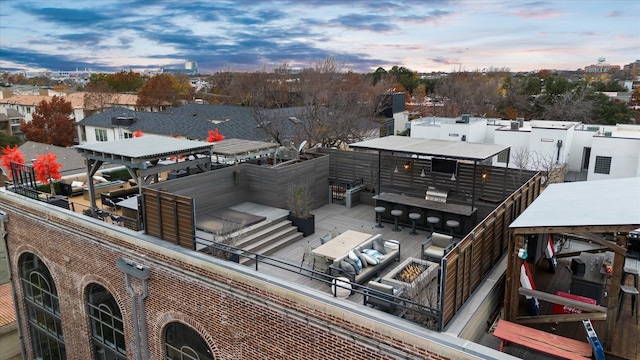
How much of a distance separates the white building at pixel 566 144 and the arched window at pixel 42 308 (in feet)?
82.7

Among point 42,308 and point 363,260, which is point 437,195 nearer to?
point 363,260

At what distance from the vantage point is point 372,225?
13672 mm

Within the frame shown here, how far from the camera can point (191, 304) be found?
1012cm

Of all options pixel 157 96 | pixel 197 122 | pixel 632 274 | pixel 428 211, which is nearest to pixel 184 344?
pixel 428 211

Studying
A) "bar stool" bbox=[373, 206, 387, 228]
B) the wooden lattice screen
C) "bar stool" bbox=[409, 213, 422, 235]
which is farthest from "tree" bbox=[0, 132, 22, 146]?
"bar stool" bbox=[409, 213, 422, 235]

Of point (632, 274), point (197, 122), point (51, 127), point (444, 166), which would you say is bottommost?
point (632, 274)

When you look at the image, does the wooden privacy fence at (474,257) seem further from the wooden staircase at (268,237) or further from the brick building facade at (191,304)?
the wooden staircase at (268,237)

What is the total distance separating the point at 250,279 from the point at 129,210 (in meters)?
5.82

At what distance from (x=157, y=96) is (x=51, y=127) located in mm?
26613

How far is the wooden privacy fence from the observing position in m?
7.15

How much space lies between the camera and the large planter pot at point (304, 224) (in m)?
12.7

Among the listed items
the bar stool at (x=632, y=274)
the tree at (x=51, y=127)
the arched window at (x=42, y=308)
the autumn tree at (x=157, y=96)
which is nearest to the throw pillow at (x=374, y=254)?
the bar stool at (x=632, y=274)

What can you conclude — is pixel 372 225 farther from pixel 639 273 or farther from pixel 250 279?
pixel 639 273

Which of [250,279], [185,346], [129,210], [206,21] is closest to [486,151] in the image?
[250,279]
